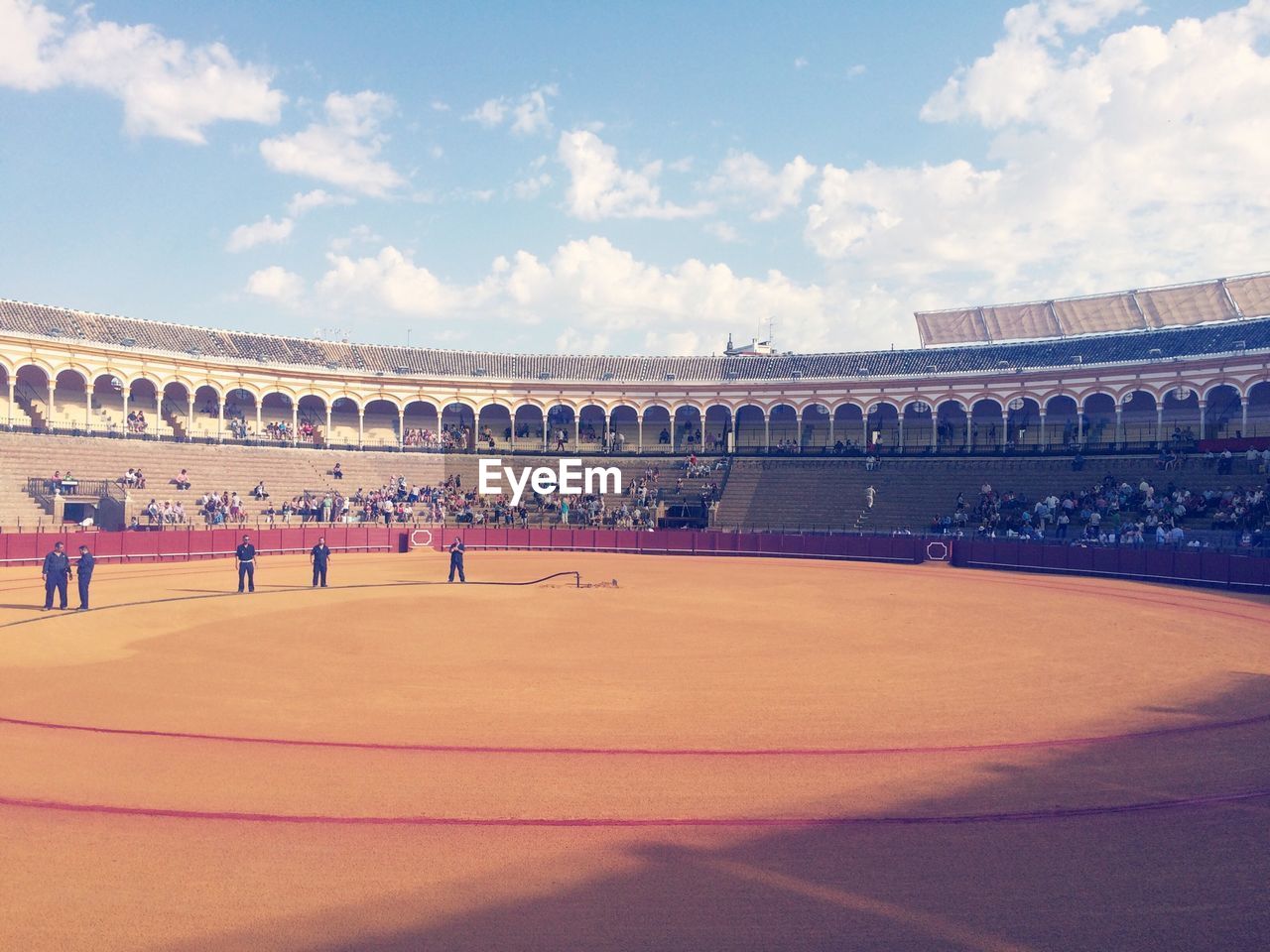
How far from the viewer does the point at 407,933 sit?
5.62m

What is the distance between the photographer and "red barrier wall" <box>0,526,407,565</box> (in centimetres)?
3067

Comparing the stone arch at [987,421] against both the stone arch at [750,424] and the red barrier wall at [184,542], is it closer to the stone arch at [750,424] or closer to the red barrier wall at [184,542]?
the stone arch at [750,424]

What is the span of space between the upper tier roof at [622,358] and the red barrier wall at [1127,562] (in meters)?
17.7

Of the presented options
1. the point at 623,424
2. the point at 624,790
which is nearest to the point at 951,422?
the point at 623,424

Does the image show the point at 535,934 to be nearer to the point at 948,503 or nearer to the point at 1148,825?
the point at 1148,825

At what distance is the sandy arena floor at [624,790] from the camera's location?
586cm

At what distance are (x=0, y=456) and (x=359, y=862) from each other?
133 ft

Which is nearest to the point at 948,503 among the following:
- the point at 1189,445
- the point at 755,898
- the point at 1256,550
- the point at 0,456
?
the point at 1189,445

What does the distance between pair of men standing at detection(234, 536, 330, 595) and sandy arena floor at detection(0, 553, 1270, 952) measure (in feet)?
16.0

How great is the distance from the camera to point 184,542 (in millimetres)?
33781

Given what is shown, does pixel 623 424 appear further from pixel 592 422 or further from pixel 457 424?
pixel 457 424

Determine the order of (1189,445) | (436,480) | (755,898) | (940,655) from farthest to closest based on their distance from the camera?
(436,480) → (1189,445) → (940,655) → (755,898)

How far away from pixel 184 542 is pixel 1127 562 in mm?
38034

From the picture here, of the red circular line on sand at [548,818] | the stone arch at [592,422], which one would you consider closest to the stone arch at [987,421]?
the stone arch at [592,422]
